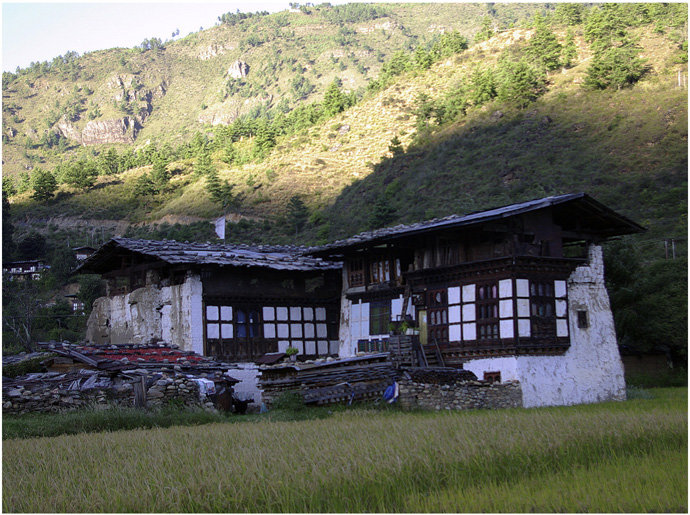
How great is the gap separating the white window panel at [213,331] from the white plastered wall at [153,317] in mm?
359

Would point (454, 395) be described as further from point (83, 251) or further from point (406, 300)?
point (83, 251)

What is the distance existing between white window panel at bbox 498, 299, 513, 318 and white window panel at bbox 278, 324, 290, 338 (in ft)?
36.2

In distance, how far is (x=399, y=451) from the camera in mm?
13750

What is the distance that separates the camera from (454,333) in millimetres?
29109

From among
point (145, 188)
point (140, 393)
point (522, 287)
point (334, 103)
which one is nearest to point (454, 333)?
point (522, 287)

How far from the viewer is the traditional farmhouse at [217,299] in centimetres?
3231

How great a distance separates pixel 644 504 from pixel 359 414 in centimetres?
1302

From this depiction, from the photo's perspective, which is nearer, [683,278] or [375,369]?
[375,369]

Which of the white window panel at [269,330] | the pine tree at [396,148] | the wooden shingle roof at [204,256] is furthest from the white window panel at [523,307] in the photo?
the pine tree at [396,148]

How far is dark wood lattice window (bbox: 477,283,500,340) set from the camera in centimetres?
2769

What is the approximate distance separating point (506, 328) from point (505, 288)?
1.42m

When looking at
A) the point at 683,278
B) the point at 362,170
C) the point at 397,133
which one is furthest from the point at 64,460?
the point at 397,133

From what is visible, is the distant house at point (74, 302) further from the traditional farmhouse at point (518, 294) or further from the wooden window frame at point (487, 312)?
the wooden window frame at point (487, 312)

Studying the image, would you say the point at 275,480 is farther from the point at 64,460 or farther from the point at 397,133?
the point at 397,133
